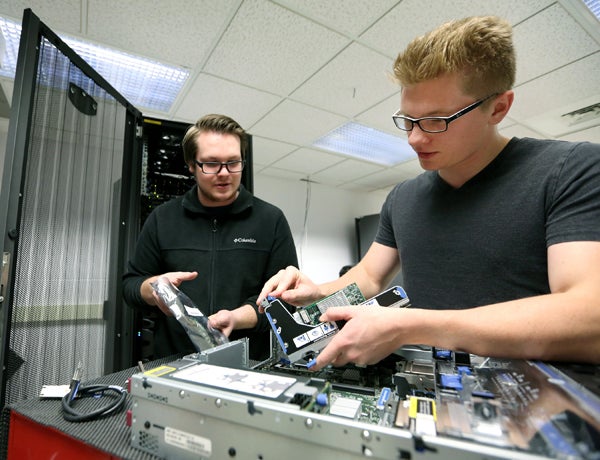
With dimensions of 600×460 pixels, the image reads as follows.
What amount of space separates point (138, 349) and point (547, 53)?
310 cm

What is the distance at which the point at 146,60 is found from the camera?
204 centimetres

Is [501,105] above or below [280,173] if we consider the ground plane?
below

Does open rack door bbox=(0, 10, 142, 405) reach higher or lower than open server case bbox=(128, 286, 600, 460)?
higher

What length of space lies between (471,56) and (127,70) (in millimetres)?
2293

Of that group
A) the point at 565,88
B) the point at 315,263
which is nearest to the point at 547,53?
the point at 565,88

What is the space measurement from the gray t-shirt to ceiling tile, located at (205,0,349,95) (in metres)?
1.35

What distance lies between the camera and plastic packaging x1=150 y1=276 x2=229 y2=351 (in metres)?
0.72

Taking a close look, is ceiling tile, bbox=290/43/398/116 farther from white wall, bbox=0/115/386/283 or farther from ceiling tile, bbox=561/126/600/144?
ceiling tile, bbox=561/126/600/144

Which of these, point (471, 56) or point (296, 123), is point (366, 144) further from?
point (471, 56)

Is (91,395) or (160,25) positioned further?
(160,25)

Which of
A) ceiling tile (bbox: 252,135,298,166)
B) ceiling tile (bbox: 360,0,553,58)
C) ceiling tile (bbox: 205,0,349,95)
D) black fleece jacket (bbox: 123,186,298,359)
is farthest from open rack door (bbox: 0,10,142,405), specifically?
ceiling tile (bbox: 252,135,298,166)

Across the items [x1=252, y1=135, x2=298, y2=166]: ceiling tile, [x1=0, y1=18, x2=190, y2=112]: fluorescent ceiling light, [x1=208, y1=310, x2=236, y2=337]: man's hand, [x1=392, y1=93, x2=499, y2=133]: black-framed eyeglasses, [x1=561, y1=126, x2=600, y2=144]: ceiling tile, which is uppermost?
[x1=0, y1=18, x2=190, y2=112]: fluorescent ceiling light

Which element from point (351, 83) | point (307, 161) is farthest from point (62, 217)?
point (307, 161)

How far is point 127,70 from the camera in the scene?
2.15 metres
